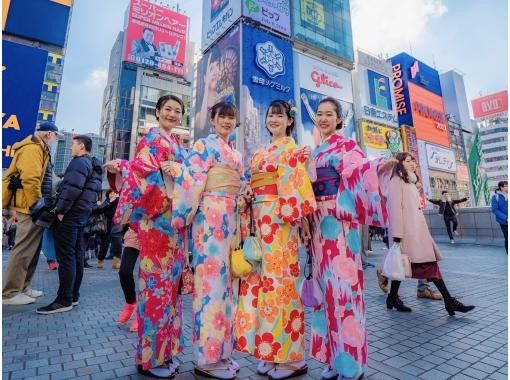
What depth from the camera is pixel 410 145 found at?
1378 inches

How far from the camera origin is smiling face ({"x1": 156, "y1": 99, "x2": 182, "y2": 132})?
2.55 meters

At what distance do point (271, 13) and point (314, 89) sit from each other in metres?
7.50

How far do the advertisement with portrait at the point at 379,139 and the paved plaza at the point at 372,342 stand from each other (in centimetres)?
3008

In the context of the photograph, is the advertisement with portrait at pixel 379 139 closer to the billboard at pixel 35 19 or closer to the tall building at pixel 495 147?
the billboard at pixel 35 19

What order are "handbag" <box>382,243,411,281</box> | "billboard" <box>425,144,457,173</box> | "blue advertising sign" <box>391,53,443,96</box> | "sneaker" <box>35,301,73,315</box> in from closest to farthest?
"handbag" <box>382,243,411,281</box>
"sneaker" <box>35,301,73,315</box>
"billboard" <box>425,144,457,173</box>
"blue advertising sign" <box>391,53,443,96</box>

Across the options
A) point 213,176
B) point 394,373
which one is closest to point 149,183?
point 213,176

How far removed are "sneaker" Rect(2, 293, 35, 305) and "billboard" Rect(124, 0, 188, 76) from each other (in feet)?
118

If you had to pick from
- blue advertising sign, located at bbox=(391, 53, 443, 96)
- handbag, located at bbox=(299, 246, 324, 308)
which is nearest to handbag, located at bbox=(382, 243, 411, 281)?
handbag, located at bbox=(299, 246, 324, 308)

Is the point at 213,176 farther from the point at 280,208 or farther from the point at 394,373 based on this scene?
the point at 394,373

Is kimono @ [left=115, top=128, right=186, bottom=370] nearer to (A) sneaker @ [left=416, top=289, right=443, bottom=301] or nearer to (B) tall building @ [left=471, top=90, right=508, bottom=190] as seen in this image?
(A) sneaker @ [left=416, top=289, right=443, bottom=301]

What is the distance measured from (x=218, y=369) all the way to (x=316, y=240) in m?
1.15

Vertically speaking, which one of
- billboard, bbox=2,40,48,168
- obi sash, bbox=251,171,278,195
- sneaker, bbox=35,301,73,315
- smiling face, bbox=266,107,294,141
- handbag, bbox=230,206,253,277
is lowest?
sneaker, bbox=35,301,73,315

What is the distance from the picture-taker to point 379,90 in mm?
33875

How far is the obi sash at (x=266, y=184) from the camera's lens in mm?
2312
